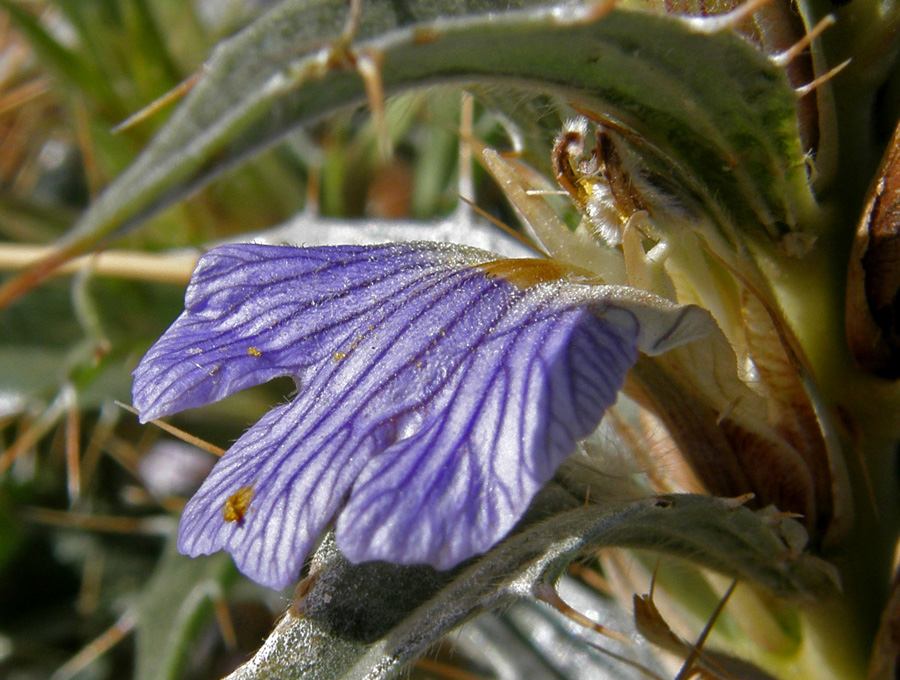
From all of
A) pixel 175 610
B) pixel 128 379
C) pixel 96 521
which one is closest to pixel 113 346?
pixel 128 379

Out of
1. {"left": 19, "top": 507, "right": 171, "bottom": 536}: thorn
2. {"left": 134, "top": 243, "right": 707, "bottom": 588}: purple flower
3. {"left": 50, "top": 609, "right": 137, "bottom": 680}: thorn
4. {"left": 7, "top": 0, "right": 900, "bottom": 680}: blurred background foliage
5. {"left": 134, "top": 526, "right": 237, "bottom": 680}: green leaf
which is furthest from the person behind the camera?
{"left": 19, "top": 507, "right": 171, "bottom": 536}: thorn

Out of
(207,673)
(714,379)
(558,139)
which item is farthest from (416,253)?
(207,673)

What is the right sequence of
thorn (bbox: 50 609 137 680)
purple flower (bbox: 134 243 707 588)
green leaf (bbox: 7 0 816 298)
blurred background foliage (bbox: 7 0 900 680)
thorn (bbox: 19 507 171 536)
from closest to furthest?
green leaf (bbox: 7 0 816 298) < purple flower (bbox: 134 243 707 588) < blurred background foliage (bbox: 7 0 900 680) < thorn (bbox: 50 609 137 680) < thorn (bbox: 19 507 171 536)

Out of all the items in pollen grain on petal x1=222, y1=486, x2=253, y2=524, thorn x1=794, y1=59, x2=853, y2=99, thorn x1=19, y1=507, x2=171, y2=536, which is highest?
thorn x1=794, y1=59, x2=853, y2=99

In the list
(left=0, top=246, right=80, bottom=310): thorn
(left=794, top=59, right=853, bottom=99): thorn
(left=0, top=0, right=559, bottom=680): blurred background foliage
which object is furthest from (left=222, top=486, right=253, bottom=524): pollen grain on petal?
(left=0, top=0, right=559, bottom=680): blurred background foliage

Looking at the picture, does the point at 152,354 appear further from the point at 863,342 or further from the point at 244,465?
the point at 863,342

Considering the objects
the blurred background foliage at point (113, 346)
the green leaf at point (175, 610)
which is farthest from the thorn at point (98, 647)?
the green leaf at point (175, 610)

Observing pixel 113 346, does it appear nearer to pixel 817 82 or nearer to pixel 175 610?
pixel 175 610

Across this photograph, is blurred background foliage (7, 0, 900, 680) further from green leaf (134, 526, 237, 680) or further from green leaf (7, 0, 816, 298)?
green leaf (7, 0, 816, 298)

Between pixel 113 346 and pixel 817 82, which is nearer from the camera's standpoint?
pixel 817 82
